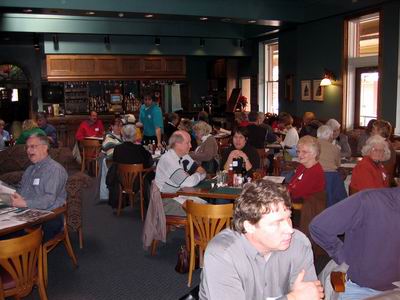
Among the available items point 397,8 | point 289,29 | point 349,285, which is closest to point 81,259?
point 349,285

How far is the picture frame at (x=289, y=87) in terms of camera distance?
38.5ft

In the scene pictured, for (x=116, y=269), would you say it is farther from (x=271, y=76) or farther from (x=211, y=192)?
(x=271, y=76)

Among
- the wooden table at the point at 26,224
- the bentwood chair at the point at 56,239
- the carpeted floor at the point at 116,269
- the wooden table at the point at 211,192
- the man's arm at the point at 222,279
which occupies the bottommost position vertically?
the carpeted floor at the point at 116,269

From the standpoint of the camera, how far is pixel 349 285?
260cm

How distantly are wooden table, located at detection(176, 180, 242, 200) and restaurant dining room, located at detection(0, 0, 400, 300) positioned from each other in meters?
0.02

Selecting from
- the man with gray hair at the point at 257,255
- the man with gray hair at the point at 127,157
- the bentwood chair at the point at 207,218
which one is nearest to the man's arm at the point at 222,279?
the man with gray hair at the point at 257,255

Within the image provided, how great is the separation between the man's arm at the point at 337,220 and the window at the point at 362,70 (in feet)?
23.2

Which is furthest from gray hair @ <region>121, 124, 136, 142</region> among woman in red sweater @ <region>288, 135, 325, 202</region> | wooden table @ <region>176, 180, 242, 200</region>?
woman in red sweater @ <region>288, 135, 325, 202</region>

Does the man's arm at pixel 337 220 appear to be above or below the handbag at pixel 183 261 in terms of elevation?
above

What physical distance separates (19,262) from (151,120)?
6.23 meters

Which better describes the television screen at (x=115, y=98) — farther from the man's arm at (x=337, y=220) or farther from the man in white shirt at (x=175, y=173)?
the man's arm at (x=337, y=220)

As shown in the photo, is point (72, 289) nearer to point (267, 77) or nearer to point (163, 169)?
point (163, 169)

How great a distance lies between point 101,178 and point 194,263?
10.8 feet

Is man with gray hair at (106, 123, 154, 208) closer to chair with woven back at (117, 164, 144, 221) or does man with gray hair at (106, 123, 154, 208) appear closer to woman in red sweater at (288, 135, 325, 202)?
chair with woven back at (117, 164, 144, 221)
